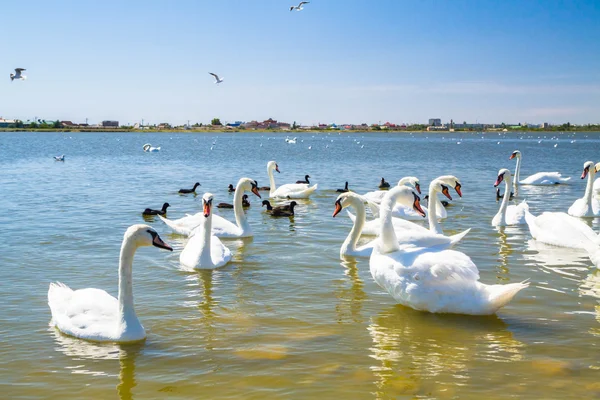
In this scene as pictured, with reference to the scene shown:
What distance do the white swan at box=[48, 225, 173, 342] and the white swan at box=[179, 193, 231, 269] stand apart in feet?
9.93

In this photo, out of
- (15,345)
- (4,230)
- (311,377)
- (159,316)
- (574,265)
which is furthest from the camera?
(4,230)

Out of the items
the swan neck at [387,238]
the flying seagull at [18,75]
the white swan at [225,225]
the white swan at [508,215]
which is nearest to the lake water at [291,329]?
the white swan at [225,225]

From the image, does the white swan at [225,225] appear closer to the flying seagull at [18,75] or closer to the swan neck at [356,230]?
the swan neck at [356,230]

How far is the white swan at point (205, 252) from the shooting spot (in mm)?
10422

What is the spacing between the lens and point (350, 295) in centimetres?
898

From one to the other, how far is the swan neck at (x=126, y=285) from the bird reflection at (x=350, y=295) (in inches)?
103

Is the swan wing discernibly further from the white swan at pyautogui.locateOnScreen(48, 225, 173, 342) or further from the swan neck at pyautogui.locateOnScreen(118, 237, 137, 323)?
the swan neck at pyautogui.locateOnScreen(118, 237, 137, 323)

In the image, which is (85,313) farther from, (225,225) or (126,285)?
(225,225)

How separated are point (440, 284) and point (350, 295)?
1772 millimetres

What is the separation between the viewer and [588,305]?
836cm

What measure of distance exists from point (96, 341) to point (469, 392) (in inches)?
160

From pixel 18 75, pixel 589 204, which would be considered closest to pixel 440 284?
pixel 589 204

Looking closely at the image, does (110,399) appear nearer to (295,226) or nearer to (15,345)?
(15,345)

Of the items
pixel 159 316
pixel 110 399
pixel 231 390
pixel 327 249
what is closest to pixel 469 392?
pixel 231 390
